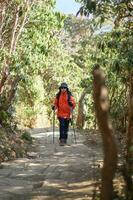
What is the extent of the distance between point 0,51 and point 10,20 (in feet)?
7.78

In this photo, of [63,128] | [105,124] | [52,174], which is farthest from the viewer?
[63,128]

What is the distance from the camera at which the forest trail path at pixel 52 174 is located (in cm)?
860

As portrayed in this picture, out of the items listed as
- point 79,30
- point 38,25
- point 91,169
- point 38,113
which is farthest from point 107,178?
point 79,30

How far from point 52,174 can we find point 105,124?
5.42 metres

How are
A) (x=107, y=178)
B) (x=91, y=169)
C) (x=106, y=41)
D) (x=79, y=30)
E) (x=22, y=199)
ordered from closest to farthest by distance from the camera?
(x=107, y=178) → (x=22, y=199) → (x=91, y=169) → (x=106, y=41) → (x=79, y=30)

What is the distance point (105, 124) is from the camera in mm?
5266

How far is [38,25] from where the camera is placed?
19766 millimetres

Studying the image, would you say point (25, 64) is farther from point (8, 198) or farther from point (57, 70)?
point (57, 70)

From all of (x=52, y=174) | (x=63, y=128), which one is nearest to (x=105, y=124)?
(x=52, y=174)

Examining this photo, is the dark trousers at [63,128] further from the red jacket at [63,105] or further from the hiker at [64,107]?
the red jacket at [63,105]

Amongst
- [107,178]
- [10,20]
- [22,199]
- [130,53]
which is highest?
[10,20]

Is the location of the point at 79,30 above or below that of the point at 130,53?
above

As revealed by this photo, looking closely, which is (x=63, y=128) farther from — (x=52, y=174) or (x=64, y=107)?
(x=52, y=174)

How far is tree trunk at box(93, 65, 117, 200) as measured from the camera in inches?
203
